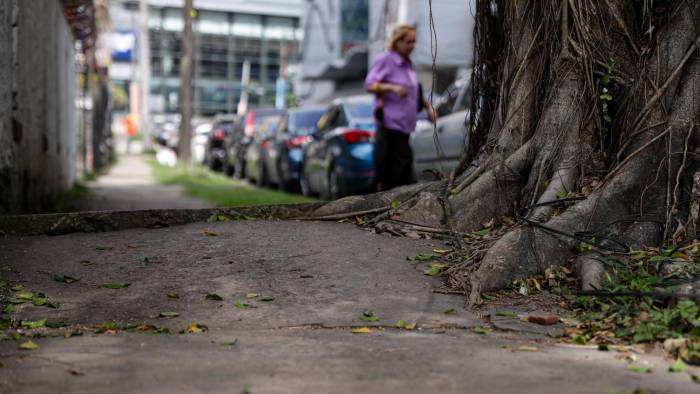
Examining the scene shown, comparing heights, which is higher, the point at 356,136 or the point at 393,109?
the point at 393,109

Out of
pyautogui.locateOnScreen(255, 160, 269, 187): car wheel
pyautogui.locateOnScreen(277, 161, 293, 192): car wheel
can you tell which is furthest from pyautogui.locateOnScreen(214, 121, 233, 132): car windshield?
pyautogui.locateOnScreen(277, 161, 293, 192): car wheel

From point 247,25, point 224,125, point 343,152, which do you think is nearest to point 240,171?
point 224,125

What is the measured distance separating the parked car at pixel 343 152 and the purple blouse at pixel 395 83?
12.1 ft

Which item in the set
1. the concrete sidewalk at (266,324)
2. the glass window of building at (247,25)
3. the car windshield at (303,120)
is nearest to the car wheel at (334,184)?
the car windshield at (303,120)

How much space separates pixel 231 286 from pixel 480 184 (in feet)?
7.02

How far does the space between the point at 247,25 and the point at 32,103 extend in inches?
2763

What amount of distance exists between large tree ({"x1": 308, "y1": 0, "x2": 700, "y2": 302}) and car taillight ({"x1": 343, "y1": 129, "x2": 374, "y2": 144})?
6.27 m

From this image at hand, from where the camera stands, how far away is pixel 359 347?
4953mm

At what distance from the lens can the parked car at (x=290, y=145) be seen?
18766 mm

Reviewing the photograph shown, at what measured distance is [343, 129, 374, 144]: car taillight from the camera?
14416 millimetres

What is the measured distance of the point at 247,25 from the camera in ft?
261

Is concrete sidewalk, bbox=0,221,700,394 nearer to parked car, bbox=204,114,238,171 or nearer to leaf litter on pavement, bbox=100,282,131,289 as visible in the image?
leaf litter on pavement, bbox=100,282,131,289

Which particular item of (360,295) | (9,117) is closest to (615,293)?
(360,295)

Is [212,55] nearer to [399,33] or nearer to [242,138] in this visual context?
[242,138]
